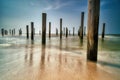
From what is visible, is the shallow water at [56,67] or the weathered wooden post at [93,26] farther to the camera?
the weathered wooden post at [93,26]

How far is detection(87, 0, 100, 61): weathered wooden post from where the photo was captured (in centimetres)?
448

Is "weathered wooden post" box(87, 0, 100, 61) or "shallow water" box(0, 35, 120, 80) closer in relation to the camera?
"shallow water" box(0, 35, 120, 80)

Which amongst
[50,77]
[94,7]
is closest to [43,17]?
[94,7]

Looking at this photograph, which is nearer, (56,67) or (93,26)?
(56,67)

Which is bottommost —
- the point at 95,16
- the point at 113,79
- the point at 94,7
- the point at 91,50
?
the point at 113,79

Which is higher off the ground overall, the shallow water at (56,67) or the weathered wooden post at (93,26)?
the weathered wooden post at (93,26)

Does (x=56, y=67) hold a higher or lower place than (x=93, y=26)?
lower

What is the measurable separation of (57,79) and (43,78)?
307mm

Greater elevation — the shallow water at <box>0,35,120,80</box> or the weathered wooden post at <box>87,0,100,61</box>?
the weathered wooden post at <box>87,0,100,61</box>

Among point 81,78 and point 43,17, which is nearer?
point 81,78

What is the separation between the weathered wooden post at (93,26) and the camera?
4480mm

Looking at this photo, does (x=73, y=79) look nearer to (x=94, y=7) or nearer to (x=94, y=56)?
(x=94, y=56)

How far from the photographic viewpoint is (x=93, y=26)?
4.50m

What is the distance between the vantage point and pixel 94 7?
448cm
